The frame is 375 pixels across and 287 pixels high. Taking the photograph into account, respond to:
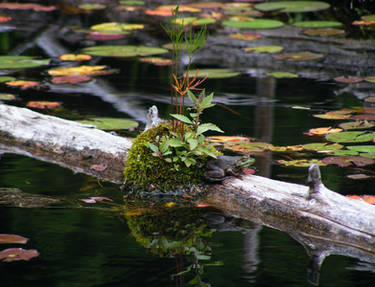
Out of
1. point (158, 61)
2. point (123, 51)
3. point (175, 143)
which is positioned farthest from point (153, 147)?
point (123, 51)

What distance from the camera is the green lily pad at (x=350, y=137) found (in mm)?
3350

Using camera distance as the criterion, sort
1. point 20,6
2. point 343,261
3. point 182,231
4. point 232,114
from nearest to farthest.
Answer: point 343,261, point 182,231, point 232,114, point 20,6

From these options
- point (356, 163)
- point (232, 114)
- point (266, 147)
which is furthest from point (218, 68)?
point (356, 163)

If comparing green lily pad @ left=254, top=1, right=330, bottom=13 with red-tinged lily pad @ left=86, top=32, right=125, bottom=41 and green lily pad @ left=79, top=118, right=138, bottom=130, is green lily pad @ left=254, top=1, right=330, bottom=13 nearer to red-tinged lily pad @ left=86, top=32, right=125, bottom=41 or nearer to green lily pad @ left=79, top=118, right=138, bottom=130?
red-tinged lily pad @ left=86, top=32, right=125, bottom=41

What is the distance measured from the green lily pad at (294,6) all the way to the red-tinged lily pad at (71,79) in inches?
126

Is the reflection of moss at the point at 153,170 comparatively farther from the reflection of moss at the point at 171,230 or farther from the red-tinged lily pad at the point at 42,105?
the red-tinged lily pad at the point at 42,105

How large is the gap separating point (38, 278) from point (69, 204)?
725mm

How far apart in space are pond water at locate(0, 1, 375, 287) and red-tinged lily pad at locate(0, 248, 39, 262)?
3 centimetres

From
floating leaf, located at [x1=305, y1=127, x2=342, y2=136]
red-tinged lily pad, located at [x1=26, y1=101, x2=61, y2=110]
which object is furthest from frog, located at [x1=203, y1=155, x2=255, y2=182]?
red-tinged lily pad, located at [x1=26, y1=101, x2=61, y2=110]

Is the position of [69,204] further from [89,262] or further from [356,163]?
[356,163]

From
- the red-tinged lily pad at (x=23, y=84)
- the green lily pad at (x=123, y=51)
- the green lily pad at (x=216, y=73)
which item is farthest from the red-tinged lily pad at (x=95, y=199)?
the green lily pad at (x=123, y=51)

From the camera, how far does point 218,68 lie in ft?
18.2

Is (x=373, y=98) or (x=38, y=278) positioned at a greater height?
(x=373, y=98)

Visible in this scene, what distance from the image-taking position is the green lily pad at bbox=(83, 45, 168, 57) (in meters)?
5.80
